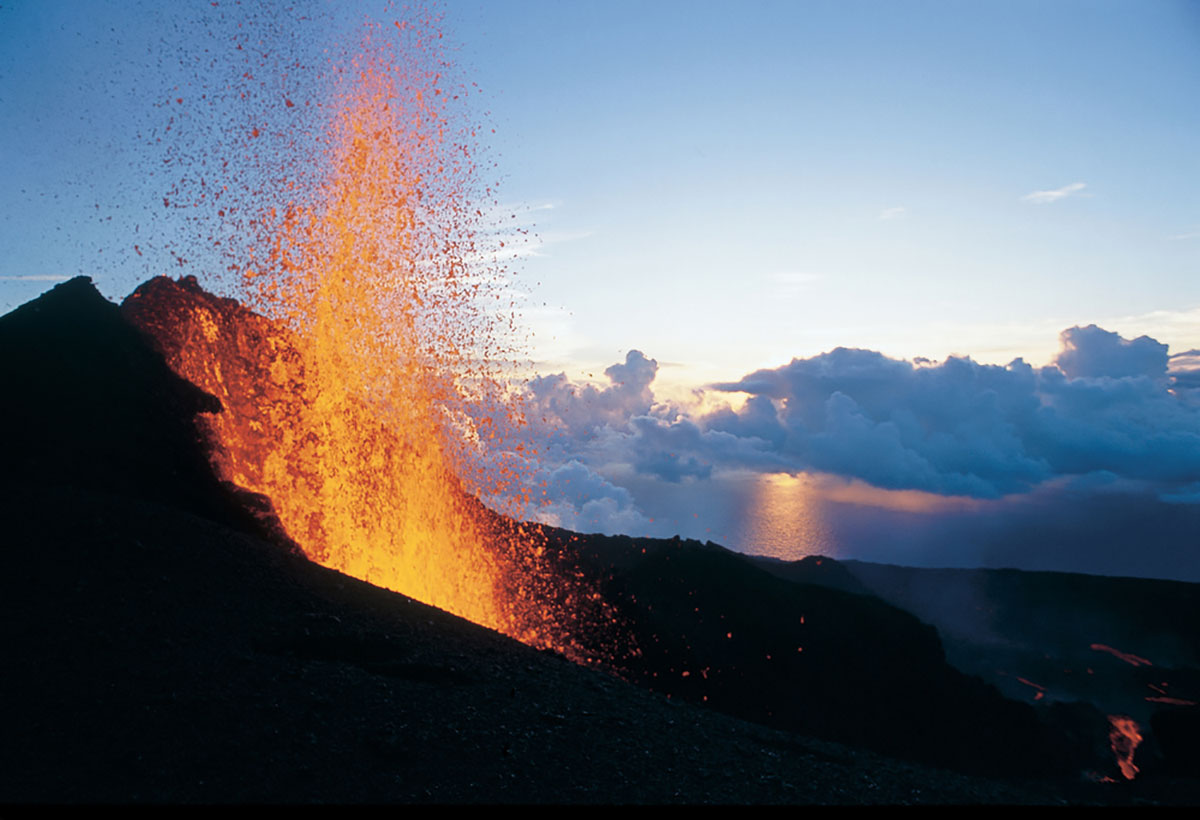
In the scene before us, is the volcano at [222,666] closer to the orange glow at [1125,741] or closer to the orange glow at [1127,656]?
the orange glow at [1125,741]

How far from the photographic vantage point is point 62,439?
49.8ft

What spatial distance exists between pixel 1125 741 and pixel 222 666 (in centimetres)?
5880

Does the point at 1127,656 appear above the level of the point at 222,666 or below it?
below

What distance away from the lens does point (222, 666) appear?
10.0 meters

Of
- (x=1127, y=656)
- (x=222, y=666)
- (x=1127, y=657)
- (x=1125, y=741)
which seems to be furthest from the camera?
(x=1127, y=656)

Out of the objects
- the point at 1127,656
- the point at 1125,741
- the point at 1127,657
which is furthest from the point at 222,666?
the point at 1127,656

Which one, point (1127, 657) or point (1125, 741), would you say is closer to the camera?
point (1125, 741)

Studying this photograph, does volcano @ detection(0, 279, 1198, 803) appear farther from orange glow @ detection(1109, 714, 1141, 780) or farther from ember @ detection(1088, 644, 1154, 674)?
ember @ detection(1088, 644, 1154, 674)

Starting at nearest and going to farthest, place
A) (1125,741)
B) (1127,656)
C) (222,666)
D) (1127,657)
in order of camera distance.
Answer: (222,666) → (1125,741) → (1127,657) → (1127,656)

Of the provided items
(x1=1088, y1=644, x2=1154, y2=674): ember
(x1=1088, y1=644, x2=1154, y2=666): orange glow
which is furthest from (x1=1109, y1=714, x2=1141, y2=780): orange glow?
(x1=1088, y1=644, x2=1154, y2=666): orange glow

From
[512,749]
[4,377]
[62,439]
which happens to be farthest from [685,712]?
[4,377]

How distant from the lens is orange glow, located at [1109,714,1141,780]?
144ft

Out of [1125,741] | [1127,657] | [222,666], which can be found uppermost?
[222,666]

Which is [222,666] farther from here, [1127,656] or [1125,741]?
[1127,656]
